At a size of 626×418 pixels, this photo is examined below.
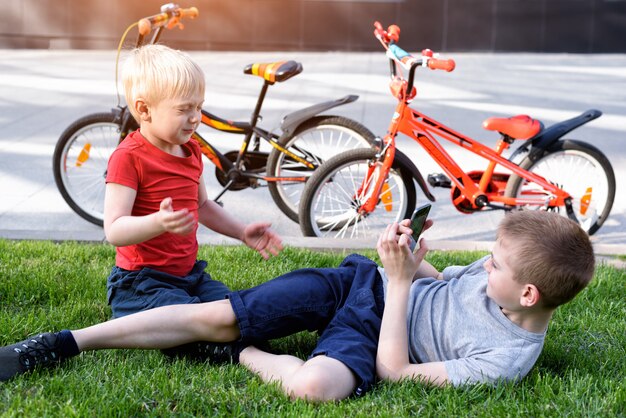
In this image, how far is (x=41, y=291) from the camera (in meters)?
4.21

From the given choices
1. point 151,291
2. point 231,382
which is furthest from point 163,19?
point 231,382

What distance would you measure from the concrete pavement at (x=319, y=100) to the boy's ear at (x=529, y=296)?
2.19 metres

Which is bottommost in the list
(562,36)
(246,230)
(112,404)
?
(562,36)

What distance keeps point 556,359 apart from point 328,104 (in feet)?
8.47

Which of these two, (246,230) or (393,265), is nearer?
(393,265)

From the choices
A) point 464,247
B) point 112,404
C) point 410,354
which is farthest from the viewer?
point 464,247

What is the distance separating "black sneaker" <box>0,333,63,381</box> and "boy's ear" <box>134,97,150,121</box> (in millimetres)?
920

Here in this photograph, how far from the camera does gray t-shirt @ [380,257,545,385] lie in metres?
3.19

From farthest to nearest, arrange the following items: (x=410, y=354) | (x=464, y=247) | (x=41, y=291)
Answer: (x=464, y=247)
(x=41, y=291)
(x=410, y=354)

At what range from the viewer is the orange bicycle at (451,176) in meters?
5.47

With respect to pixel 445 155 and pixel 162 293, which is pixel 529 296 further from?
pixel 445 155

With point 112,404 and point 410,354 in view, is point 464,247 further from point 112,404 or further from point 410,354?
point 112,404

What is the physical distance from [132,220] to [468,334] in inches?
51.7

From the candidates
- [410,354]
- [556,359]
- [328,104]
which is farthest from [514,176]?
[410,354]
